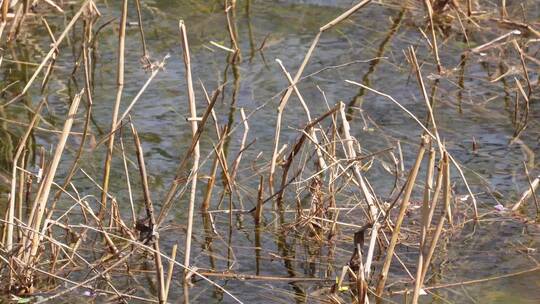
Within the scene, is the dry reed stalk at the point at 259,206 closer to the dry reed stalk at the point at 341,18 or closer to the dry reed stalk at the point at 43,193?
the dry reed stalk at the point at 341,18

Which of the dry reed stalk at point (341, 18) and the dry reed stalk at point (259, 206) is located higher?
the dry reed stalk at point (341, 18)

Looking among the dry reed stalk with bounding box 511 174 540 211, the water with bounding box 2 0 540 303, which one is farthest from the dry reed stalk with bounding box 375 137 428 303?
the dry reed stalk with bounding box 511 174 540 211

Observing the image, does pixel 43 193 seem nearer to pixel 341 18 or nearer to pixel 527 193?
pixel 341 18

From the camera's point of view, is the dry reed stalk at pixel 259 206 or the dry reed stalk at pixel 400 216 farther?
the dry reed stalk at pixel 259 206

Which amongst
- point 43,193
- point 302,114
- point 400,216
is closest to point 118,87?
point 43,193

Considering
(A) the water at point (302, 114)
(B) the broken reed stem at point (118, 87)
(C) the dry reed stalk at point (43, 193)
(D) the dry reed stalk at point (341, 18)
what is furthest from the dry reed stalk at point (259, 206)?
(C) the dry reed stalk at point (43, 193)

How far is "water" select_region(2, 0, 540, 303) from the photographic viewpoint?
379 cm

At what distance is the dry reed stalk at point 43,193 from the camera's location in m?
3.18

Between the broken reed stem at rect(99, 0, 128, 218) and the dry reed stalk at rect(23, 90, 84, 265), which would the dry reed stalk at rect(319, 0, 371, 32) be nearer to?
the broken reed stem at rect(99, 0, 128, 218)

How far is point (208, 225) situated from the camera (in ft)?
13.3

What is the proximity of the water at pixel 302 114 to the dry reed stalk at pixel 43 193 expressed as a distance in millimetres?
433

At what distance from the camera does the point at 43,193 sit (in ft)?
10.7

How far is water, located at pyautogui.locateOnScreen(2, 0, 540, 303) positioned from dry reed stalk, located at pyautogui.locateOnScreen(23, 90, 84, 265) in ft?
1.42

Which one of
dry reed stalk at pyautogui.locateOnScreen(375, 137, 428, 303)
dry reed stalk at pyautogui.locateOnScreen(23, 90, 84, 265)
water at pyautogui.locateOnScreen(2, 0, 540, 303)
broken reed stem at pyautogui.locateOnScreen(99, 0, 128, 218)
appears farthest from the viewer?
water at pyautogui.locateOnScreen(2, 0, 540, 303)
